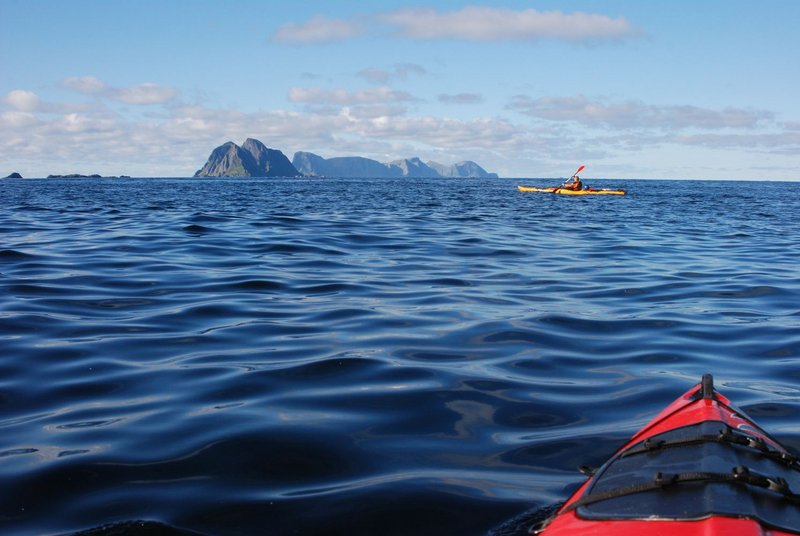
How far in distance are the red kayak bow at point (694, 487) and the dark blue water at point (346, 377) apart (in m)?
1.03

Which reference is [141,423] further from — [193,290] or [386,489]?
[193,290]

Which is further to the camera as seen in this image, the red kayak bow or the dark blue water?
the dark blue water

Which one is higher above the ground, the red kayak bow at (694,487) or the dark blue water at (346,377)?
the red kayak bow at (694,487)

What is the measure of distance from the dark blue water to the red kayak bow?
1033mm

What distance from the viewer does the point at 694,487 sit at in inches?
124

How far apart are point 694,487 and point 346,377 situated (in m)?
4.26

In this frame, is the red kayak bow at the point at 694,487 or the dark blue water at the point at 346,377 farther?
the dark blue water at the point at 346,377

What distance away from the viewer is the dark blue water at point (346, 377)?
4559 millimetres

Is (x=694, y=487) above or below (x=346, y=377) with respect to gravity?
above

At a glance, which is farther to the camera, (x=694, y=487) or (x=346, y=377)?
(x=346, y=377)

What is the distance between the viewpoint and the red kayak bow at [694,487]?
112 inches

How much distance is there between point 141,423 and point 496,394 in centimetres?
307

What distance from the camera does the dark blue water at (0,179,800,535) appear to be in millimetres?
4559

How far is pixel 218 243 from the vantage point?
18.1 m
